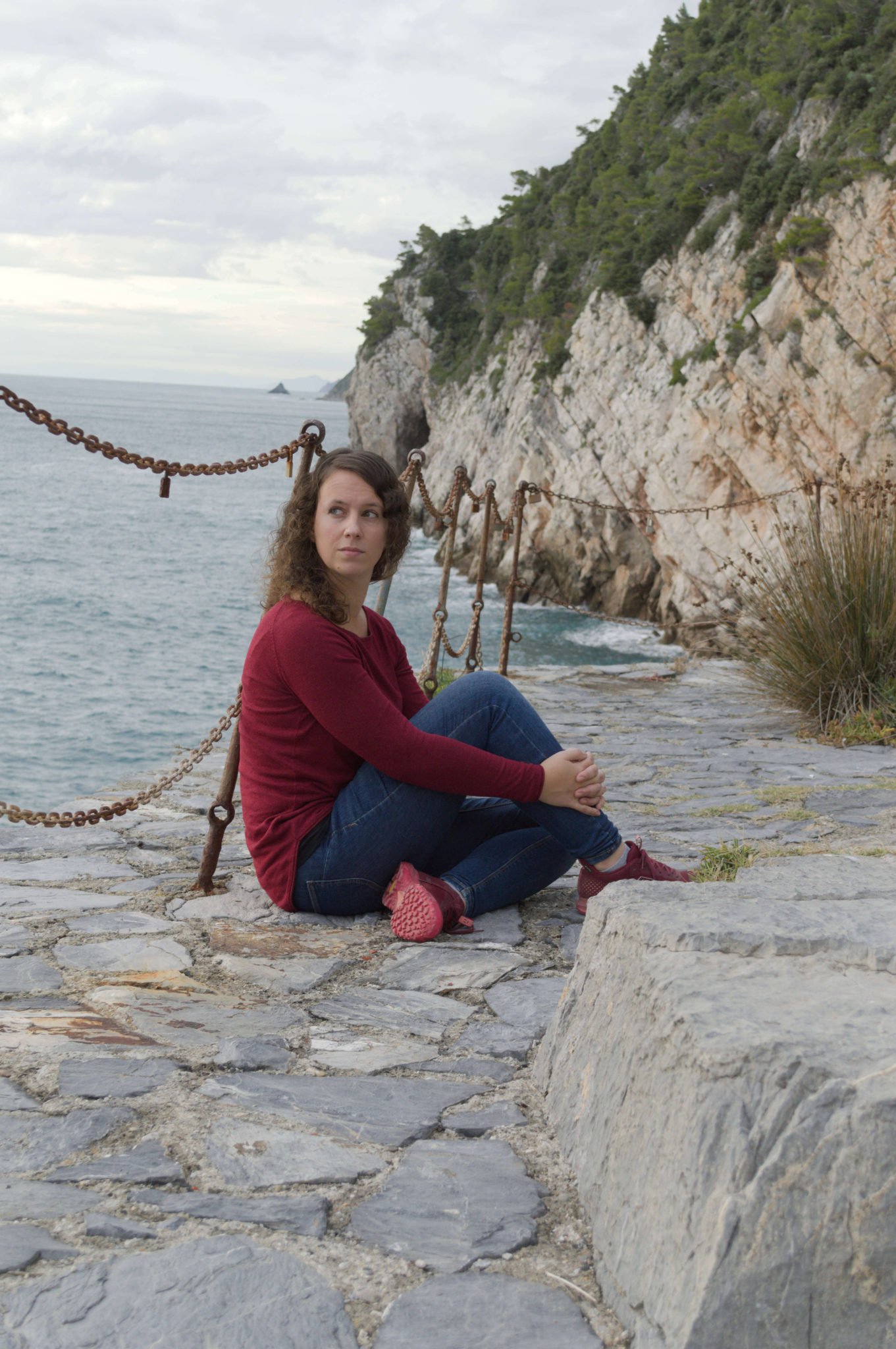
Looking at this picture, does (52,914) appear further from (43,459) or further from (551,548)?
(43,459)

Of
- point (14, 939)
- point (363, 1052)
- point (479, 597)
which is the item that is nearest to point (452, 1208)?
point (363, 1052)

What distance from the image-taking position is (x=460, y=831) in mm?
3420

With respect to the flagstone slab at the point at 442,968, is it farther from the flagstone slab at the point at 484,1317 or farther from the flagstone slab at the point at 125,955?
the flagstone slab at the point at 484,1317

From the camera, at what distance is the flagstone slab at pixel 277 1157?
1.79 meters

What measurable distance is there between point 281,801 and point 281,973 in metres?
0.51

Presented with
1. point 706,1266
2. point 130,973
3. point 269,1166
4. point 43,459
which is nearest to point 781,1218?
point 706,1266

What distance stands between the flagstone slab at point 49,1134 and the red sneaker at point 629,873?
62.5 inches

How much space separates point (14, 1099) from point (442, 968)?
3.94ft

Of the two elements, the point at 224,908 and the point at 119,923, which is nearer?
the point at 119,923

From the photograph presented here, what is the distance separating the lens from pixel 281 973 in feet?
9.36

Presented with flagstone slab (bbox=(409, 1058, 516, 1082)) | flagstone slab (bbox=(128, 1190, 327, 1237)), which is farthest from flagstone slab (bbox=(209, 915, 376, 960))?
flagstone slab (bbox=(128, 1190, 327, 1237))

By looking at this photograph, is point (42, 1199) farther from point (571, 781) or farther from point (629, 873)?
point (629, 873)

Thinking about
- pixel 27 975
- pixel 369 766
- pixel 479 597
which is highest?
pixel 479 597

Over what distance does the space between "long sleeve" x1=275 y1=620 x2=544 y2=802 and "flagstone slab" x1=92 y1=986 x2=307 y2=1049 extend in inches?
27.9
